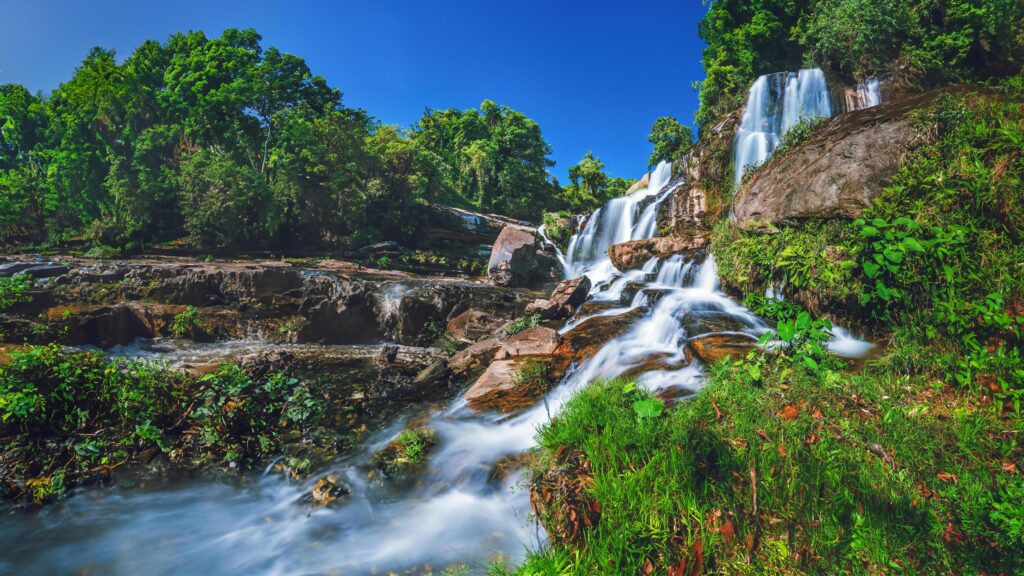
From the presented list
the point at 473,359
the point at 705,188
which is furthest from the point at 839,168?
the point at 705,188

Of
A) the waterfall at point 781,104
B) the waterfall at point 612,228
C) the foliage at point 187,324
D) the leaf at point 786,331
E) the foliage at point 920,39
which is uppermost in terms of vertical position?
the foliage at point 920,39

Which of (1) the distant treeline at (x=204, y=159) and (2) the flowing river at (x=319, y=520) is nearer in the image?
(2) the flowing river at (x=319, y=520)

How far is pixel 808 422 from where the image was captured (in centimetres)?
307

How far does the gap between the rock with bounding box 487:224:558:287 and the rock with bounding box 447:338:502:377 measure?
12.2 meters

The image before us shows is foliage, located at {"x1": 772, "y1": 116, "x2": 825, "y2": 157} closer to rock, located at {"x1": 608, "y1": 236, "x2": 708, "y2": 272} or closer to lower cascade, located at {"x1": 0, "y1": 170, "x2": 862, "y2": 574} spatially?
rock, located at {"x1": 608, "y1": 236, "x2": 708, "y2": 272}

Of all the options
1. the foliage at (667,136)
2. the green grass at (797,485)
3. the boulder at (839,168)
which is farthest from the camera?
the foliage at (667,136)

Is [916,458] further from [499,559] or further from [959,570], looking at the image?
[499,559]

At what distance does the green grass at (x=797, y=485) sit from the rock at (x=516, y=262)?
1790cm

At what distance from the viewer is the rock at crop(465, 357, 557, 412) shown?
6225mm

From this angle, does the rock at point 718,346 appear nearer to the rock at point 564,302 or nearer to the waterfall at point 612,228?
the rock at point 564,302

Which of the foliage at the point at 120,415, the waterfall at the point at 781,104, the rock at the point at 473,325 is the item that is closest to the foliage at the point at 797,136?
the waterfall at the point at 781,104

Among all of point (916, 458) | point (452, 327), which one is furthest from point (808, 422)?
point (452, 327)

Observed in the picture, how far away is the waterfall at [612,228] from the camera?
19641 mm

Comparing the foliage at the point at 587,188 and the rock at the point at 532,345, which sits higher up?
the foliage at the point at 587,188
